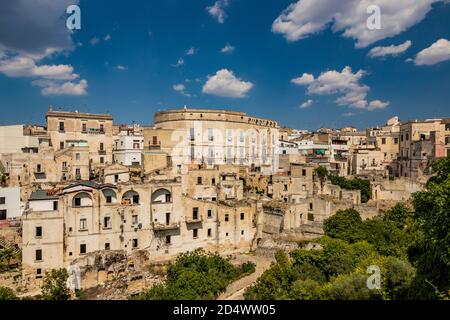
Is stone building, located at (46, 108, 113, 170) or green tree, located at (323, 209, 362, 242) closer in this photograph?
green tree, located at (323, 209, 362, 242)

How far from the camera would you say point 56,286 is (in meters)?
19.4

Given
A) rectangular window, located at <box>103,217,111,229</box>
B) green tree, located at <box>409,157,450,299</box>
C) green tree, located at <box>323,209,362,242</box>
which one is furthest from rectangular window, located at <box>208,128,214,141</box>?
green tree, located at <box>409,157,450,299</box>

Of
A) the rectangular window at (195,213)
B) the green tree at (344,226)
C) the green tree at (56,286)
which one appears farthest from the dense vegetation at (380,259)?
the green tree at (56,286)

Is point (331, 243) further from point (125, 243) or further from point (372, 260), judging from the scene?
point (125, 243)

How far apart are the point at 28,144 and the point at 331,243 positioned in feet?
99.4

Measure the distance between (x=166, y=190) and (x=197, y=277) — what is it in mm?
7804

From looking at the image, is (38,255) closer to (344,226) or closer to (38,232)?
(38,232)

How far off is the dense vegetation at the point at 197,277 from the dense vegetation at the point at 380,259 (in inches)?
92.3

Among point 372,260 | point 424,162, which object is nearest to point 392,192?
point 424,162

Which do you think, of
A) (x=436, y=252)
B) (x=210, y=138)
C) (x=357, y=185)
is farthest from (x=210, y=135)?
(x=436, y=252)

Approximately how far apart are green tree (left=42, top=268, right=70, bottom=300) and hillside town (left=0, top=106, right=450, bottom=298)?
3.68ft

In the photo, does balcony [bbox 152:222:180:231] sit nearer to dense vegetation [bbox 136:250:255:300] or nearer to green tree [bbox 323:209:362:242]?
dense vegetation [bbox 136:250:255:300]

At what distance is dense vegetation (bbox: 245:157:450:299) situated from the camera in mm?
10336

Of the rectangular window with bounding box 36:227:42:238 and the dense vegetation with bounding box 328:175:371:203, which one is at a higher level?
the dense vegetation with bounding box 328:175:371:203
